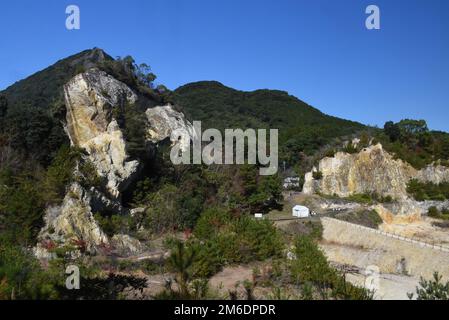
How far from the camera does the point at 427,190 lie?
44.3m

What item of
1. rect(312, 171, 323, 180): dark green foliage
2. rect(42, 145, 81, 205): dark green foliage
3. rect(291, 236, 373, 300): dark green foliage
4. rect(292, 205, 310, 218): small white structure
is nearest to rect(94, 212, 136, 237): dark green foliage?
rect(42, 145, 81, 205): dark green foliage

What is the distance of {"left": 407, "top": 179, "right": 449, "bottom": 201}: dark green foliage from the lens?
43312 mm

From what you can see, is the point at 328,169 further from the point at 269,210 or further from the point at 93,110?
the point at 93,110

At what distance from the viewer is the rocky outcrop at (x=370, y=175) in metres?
44.8

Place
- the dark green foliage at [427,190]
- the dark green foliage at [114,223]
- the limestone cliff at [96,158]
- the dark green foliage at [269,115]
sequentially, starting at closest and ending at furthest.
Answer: the limestone cliff at [96,158] < the dark green foliage at [114,223] < the dark green foliage at [427,190] < the dark green foliage at [269,115]

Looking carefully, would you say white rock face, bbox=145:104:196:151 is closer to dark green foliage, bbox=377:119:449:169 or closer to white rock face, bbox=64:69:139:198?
white rock face, bbox=64:69:139:198

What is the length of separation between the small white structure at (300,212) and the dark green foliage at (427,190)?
13219mm

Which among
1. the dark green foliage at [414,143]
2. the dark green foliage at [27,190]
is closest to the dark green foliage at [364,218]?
the dark green foliage at [414,143]

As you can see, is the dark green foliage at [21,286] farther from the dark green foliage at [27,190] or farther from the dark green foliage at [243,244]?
the dark green foliage at [27,190]

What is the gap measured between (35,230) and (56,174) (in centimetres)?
429

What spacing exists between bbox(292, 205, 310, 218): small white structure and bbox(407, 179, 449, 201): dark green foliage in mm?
13219

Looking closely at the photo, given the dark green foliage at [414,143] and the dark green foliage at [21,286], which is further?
the dark green foliage at [414,143]

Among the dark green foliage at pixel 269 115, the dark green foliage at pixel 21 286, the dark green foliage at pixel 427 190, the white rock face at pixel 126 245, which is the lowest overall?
the white rock face at pixel 126 245

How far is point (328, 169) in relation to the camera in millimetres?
46906
